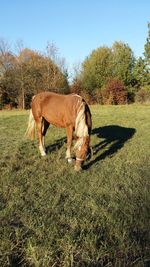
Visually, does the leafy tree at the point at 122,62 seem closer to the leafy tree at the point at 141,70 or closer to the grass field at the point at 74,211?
the leafy tree at the point at 141,70

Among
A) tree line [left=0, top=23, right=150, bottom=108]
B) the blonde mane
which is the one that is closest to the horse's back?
the blonde mane

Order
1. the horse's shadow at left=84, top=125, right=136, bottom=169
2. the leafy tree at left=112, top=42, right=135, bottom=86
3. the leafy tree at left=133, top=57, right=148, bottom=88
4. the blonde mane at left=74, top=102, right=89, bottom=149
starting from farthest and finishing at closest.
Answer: the leafy tree at left=112, top=42, right=135, bottom=86 → the leafy tree at left=133, top=57, right=148, bottom=88 → the horse's shadow at left=84, top=125, right=136, bottom=169 → the blonde mane at left=74, top=102, right=89, bottom=149

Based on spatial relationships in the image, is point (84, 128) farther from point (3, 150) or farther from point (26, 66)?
point (26, 66)

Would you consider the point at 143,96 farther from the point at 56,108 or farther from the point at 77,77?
the point at 56,108

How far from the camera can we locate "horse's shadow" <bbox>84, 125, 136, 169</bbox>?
310 inches

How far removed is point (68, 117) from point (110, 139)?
3032mm

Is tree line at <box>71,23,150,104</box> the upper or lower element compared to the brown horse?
upper

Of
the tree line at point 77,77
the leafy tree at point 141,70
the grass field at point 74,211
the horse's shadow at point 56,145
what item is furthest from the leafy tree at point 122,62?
the grass field at point 74,211

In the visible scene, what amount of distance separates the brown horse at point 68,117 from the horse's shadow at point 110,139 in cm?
59

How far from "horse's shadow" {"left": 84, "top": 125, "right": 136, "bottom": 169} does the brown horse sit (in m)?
0.59

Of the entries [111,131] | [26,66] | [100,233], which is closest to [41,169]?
[100,233]

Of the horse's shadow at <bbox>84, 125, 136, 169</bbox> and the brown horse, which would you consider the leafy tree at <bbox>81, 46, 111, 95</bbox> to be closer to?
the horse's shadow at <bbox>84, 125, 136, 169</bbox>

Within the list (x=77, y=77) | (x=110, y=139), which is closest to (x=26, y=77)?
(x=77, y=77)

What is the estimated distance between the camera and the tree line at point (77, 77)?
34344 mm
